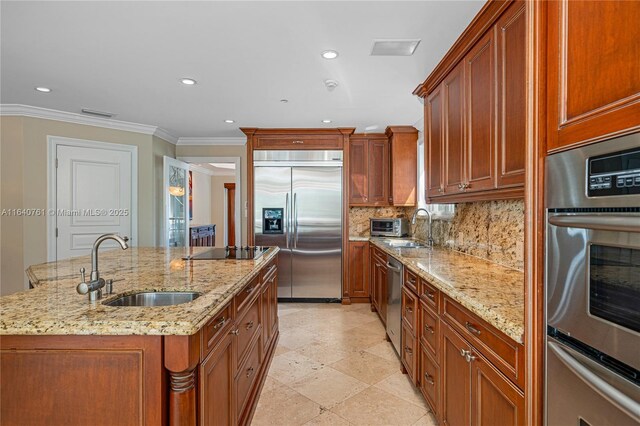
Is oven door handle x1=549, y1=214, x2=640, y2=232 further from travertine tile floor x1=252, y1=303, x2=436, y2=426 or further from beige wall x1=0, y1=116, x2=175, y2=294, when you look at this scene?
beige wall x1=0, y1=116, x2=175, y2=294

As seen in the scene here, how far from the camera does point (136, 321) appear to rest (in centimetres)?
111

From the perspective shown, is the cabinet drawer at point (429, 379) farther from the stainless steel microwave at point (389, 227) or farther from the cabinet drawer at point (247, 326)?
the stainless steel microwave at point (389, 227)

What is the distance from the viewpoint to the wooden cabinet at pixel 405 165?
14.7ft

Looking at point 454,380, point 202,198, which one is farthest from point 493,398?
point 202,198

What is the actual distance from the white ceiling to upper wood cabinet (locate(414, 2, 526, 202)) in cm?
17

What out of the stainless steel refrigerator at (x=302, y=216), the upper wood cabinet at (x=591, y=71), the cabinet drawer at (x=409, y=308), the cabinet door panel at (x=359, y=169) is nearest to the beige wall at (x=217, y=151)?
the stainless steel refrigerator at (x=302, y=216)

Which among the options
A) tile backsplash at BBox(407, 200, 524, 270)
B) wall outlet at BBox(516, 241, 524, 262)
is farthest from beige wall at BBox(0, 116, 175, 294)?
wall outlet at BBox(516, 241, 524, 262)

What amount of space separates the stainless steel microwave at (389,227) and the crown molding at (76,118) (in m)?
3.39

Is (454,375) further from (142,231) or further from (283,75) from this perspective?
(142,231)

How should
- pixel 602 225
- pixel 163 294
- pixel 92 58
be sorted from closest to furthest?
pixel 602 225 < pixel 163 294 < pixel 92 58

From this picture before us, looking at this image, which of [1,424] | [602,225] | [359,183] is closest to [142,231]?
[359,183]

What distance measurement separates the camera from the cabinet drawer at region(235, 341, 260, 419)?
1820 mm

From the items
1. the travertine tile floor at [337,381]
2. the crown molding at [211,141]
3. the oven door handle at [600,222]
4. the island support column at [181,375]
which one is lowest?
the travertine tile floor at [337,381]

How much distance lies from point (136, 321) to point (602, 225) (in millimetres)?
1362
